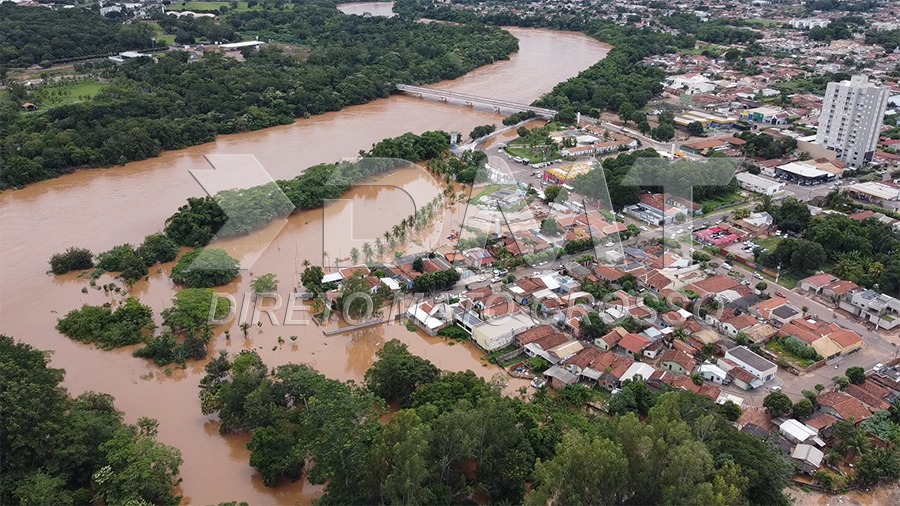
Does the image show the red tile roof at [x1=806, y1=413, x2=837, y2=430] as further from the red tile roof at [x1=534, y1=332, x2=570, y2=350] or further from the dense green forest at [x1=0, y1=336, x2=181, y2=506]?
the dense green forest at [x1=0, y1=336, x2=181, y2=506]

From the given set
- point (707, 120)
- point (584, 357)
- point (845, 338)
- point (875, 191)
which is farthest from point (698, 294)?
point (707, 120)

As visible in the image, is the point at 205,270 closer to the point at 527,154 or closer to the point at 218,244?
the point at 218,244

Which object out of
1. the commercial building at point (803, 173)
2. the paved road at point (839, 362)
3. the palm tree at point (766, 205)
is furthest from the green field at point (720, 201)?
the paved road at point (839, 362)

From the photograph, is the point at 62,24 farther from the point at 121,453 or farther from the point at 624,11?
the point at 624,11

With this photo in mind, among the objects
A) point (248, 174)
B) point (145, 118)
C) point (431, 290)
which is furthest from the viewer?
point (145, 118)

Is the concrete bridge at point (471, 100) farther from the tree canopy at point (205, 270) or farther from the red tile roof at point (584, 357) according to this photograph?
the red tile roof at point (584, 357)

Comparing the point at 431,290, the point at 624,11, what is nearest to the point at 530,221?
the point at 431,290
